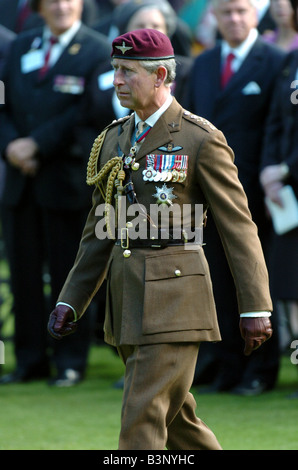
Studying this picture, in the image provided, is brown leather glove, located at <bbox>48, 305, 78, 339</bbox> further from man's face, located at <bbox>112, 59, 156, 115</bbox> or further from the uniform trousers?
man's face, located at <bbox>112, 59, 156, 115</bbox>

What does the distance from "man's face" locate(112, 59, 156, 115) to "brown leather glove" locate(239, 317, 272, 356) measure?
926 millimetres

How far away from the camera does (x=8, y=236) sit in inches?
319

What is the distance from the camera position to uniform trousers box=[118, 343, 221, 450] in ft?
13.6

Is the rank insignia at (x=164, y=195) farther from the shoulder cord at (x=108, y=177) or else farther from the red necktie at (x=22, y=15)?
the red necktie at (x=22, y=15)

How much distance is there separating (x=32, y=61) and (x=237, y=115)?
5.19 feet

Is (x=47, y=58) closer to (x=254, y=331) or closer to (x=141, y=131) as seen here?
(x=141, y=131)

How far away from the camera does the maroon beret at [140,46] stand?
430cm

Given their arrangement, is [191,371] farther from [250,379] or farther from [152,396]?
[250,379]

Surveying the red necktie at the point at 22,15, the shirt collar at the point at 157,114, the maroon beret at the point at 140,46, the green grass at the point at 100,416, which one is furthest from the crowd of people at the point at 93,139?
the maroon beret at the point at 140,46

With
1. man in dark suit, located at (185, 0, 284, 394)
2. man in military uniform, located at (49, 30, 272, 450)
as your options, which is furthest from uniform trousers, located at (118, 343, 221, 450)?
man in dark suit, located at (185, 0, 284, 394)

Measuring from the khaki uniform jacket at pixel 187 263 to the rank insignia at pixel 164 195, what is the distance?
0.01 m

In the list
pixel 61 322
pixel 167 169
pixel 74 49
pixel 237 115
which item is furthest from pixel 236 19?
pixel 61 322

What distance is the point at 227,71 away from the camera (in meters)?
7.25

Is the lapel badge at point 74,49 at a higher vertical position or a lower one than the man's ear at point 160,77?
higher
